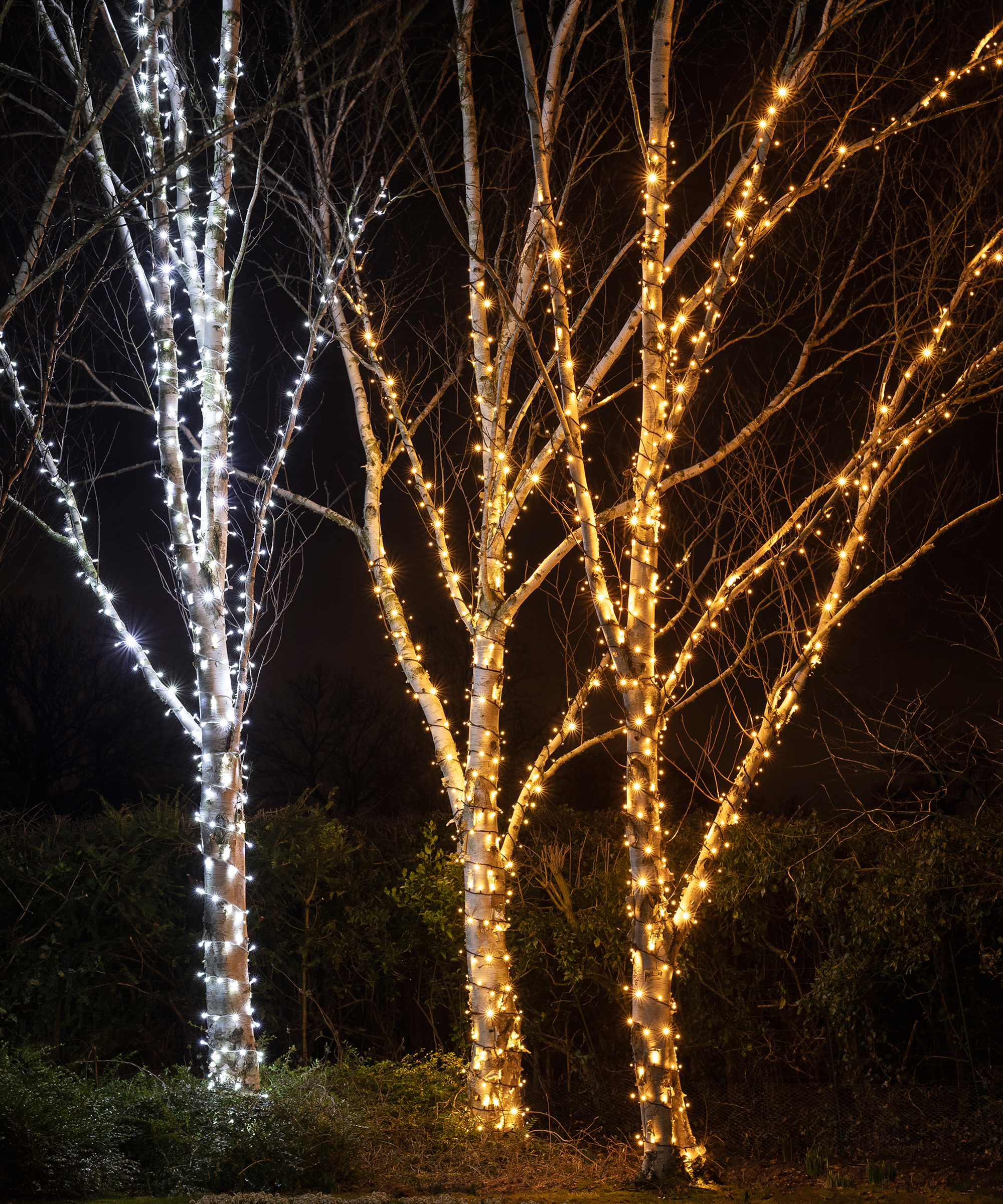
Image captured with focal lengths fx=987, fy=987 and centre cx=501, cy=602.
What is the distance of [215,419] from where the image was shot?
20.8 feet

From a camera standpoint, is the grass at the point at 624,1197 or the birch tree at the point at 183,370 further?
the birch tree at the point at 183,370

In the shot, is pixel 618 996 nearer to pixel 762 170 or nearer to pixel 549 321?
pixel 549 321

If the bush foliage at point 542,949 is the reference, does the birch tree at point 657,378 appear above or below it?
above

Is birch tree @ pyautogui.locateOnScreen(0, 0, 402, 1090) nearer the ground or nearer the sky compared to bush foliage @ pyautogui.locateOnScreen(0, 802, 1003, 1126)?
nearer the sky

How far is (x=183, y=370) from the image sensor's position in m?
6.62

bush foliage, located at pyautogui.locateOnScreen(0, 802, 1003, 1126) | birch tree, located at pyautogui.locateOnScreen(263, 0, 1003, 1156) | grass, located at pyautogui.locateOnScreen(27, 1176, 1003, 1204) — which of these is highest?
birch tree, located at pyautogui.locateOnScreen(263, 0, 1003, 1156)

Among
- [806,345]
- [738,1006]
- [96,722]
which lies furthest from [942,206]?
[96,722]

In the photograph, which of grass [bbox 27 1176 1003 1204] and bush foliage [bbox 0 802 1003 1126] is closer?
grass [bbox 27 1176 1003 1204]

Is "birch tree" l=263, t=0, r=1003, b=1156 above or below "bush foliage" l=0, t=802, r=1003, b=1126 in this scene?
above

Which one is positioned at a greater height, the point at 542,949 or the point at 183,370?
the point at 183,370

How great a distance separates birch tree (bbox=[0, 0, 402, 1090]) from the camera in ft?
18.9

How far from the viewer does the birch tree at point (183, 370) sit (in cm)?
575

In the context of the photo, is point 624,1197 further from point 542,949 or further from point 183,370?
point 183,370

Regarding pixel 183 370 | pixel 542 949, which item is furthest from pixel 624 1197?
pixel 183 370
